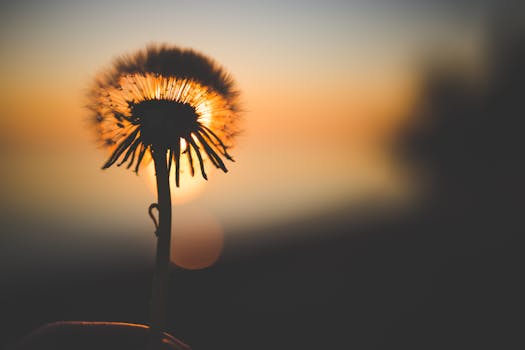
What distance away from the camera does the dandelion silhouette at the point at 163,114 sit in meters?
0.88

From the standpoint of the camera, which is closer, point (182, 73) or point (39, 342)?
point (39, 342)

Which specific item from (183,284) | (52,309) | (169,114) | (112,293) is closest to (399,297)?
(183,284)

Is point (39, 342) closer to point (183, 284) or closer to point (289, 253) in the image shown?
point (183, 284)

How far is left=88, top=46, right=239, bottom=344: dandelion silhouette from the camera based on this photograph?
34.8 inches

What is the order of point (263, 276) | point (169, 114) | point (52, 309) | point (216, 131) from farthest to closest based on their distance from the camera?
point (263, 276)
point (52, 309)
point (216, 131)
point (169, 114)

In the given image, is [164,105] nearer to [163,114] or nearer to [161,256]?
[163,114]

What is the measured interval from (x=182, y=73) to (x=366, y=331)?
2.28 meters

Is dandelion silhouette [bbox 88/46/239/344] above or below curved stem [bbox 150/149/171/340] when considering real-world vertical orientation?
above

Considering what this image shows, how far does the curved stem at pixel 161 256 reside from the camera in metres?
0.87

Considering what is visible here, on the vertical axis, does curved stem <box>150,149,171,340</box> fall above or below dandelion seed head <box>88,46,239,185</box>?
below

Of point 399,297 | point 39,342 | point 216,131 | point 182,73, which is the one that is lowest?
point 399,297

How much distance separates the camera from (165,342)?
84 cm

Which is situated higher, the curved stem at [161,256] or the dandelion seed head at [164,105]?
the dandelion seed head at [164,105]

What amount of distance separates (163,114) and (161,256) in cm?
29
